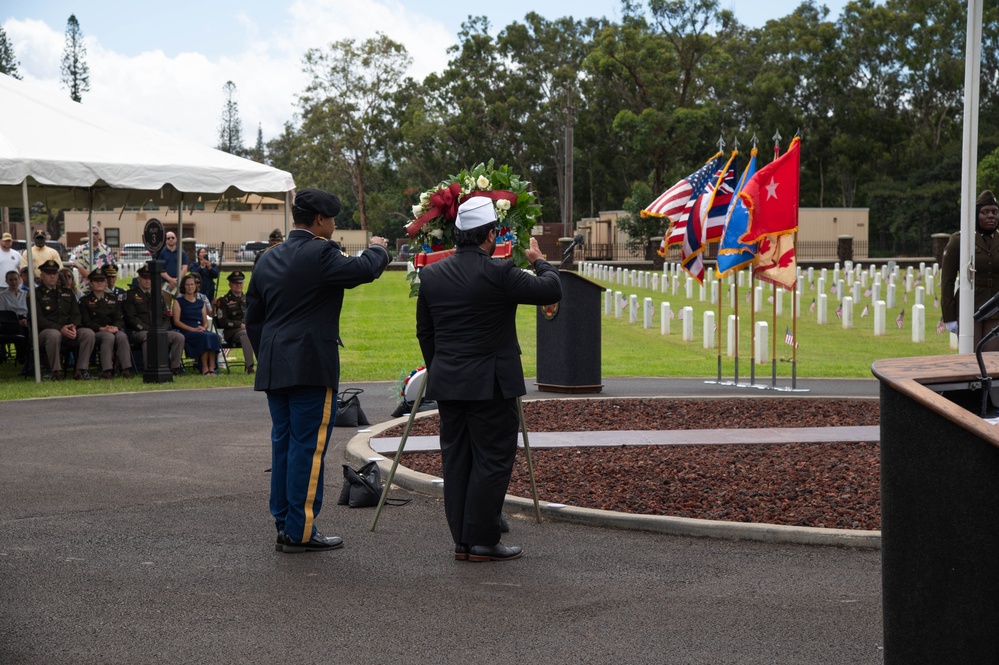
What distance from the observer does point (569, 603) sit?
577 centimetres

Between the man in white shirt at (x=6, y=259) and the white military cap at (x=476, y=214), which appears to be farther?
the man in white shirt at (x=6, y=259)

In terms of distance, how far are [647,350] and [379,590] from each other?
1627 centimetres

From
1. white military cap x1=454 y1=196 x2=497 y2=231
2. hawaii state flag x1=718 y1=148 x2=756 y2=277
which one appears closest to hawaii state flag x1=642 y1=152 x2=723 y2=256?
hawaii state flag x1=718 y1=148 x2=756 y2=277

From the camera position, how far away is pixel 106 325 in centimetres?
1652

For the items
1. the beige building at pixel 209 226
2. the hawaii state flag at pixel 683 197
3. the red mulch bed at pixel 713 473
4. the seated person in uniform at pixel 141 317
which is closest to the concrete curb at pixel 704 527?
the red mulch bed at pixel 713 473

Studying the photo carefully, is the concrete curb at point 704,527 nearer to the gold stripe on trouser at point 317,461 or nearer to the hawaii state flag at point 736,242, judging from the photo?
the gold stripe on trouser at point 317,461

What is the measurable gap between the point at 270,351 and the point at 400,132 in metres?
68.8

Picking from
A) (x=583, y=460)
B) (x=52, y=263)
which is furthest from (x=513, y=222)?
(x=52, y=263)

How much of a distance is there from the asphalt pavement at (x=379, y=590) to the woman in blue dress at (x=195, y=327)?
312 inches

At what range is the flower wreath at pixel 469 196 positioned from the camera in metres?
7.78

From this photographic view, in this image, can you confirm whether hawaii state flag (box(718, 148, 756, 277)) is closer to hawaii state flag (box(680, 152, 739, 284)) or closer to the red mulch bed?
hawaii state flag (box(680, 152, 739, 284))

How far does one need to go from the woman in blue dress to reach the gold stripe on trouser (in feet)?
34.0

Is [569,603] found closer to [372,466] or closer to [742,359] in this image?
[372,466]

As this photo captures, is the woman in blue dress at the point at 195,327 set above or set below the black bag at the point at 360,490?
above
